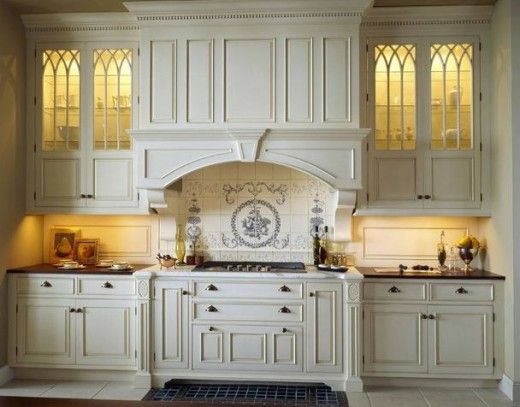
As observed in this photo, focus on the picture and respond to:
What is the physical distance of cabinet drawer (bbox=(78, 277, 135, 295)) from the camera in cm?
352

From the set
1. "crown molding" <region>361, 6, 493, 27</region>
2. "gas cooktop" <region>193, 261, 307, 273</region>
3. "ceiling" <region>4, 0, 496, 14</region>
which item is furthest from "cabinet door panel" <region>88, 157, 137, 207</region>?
"crown molding" <region>361, 6, 493, 27</region>

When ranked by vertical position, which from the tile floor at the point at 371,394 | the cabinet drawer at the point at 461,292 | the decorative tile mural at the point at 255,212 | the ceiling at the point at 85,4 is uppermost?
the ceiling at the point at 85,4

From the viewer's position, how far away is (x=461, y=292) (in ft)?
11.1

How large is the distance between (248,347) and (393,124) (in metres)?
2.02

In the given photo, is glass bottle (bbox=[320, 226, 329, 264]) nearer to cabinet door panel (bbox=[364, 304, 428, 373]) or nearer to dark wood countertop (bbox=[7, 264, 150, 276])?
cabinet door panel (bbox=[364, 304, 428, 373])

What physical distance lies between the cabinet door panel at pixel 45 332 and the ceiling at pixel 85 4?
2.26 metres

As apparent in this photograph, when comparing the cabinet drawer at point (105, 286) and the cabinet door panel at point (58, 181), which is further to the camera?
the cabinet door panel at point (58, 181)

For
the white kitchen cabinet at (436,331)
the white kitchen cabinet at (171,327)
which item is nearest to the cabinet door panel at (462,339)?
the white kitchen cabinet at (436,331)

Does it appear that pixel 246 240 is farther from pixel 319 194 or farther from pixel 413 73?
pixel 413 73

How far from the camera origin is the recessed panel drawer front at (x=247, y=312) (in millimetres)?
3363

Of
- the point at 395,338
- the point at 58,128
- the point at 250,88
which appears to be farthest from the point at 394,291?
the point at 58,128

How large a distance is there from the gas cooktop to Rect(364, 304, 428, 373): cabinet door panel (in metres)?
0.65

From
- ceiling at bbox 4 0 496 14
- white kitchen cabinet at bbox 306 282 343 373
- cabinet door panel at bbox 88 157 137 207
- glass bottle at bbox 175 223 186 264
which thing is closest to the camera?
white kitchen cabinet at bbox 306 282 343 373

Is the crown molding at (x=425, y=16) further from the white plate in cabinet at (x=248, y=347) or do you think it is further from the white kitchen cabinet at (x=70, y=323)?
the white kitchen cabinet at (x=70, y=323)
